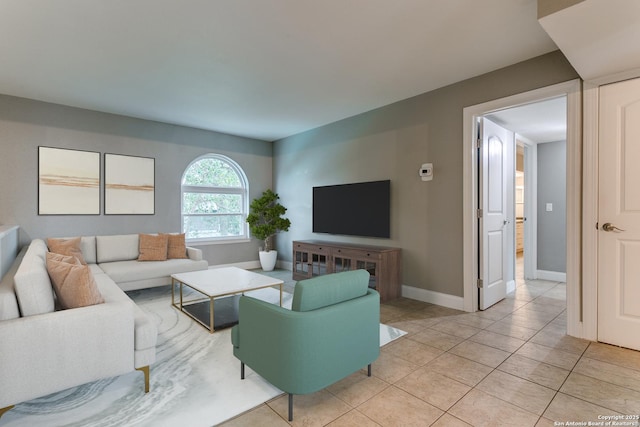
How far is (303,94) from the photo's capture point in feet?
12.7

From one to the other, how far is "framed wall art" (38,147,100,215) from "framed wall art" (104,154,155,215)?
0.13 meters

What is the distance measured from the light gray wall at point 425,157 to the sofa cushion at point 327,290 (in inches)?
78.3

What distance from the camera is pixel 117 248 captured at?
4.29m

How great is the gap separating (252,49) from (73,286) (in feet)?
7.49

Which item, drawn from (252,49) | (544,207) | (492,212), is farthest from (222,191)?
(544,207)

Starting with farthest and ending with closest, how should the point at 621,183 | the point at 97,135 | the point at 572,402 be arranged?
the point at 97,135
the point at 621,183
the point at 572,402

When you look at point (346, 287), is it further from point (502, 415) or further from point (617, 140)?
point (617, 140)

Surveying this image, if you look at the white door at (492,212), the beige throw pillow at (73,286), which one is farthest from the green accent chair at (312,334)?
the white door at (492,212)

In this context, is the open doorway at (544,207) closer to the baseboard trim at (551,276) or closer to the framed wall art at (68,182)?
the baseboard trim at (551,276)

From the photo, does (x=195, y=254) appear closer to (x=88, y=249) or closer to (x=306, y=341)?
(x=88, y=249)

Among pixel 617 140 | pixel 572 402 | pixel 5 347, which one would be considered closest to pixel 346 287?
pixel 572 402

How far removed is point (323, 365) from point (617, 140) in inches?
113

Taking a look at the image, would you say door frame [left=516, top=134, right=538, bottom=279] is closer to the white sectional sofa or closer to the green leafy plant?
the green leafy plant

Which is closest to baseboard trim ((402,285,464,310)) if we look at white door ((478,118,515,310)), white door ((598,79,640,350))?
white door ((478,118,515,310))
